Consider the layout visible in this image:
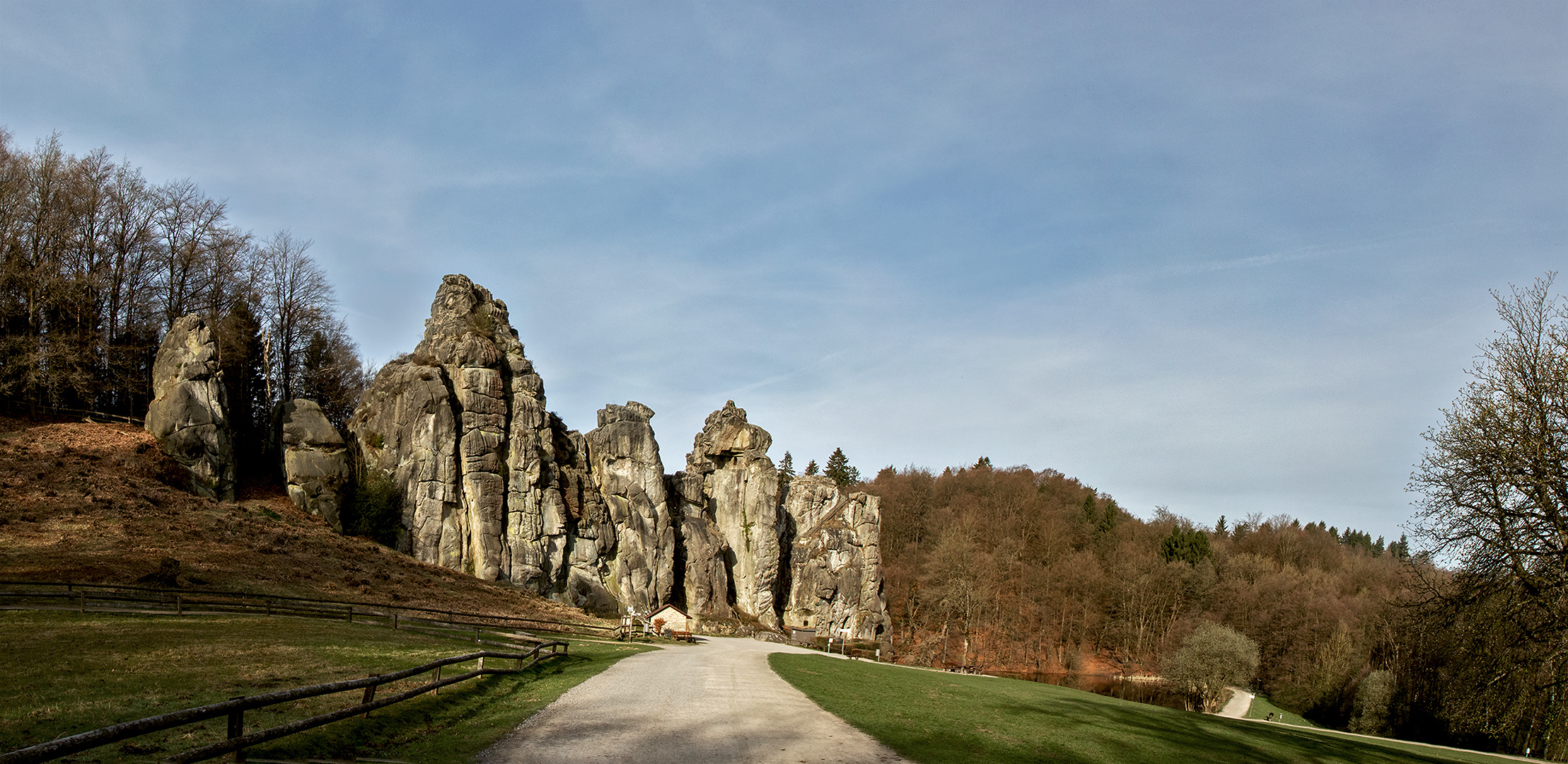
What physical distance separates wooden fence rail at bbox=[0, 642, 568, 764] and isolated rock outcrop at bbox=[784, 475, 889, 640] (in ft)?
213

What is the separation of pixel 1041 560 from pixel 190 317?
8327cm

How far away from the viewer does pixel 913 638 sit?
83812mm

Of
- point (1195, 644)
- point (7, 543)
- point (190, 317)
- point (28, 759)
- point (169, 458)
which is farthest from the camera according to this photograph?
point (1195, 644)

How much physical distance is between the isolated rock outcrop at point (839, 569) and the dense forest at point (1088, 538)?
559 centimetres

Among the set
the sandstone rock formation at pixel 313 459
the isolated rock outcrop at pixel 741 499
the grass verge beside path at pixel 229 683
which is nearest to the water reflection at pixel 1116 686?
the isolated rock outcrop at pixel 741 499

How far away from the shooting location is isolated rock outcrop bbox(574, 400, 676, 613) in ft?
220

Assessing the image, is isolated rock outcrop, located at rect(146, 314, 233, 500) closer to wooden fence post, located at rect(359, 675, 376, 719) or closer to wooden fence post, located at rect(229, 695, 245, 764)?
wooden fence post, located at rect(359, 675, 376, 719)

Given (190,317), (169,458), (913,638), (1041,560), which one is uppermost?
(190,317)

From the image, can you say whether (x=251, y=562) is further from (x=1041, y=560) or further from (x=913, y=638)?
(x=1041, y=560)

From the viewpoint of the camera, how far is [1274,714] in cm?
5897

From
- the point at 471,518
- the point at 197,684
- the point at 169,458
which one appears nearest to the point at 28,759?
the point at 197,684

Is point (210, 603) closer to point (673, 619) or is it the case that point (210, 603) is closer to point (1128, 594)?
point (673, 619)

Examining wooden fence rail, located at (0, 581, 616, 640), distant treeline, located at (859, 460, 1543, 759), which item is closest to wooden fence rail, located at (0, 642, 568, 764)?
wooden fence rail, located at (0, 581, 616, 640)

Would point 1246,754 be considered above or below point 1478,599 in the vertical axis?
below
